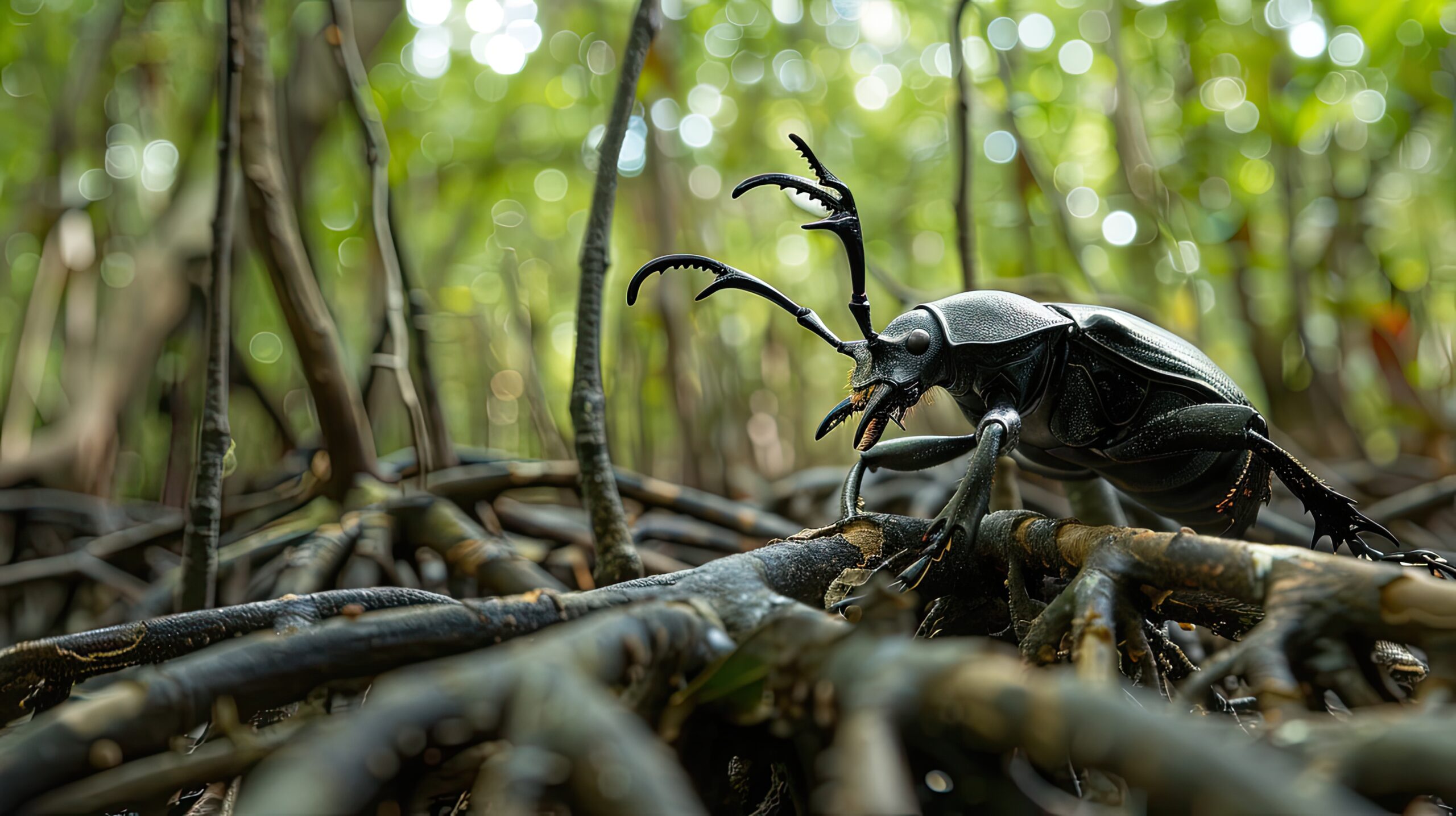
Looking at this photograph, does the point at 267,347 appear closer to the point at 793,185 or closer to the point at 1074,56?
the point at 1074,56

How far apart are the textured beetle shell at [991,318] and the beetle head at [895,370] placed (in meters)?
0.03

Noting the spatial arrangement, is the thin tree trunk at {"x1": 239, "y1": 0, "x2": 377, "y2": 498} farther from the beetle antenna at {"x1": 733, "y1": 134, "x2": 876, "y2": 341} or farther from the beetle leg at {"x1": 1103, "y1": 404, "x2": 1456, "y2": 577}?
the beetle leg at {"x1": 1103, "y1": 404, "x2": 1456, "y2": 577}

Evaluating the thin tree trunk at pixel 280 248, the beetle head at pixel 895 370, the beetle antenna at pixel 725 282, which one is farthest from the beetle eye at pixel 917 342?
the thin tree trunk at pixel 280 248

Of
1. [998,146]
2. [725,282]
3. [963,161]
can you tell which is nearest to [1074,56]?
[998,146]

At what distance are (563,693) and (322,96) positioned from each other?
4.32 m

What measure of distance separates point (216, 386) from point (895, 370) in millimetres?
1331

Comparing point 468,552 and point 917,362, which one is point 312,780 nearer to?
point 917,362

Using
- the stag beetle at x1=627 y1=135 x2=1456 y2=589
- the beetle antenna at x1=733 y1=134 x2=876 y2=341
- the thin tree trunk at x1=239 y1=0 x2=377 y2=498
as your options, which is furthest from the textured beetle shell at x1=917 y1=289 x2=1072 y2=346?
the thin tree trunk at x1=239 y1=0 x2=377 y2=498

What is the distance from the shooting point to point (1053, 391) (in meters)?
1.75

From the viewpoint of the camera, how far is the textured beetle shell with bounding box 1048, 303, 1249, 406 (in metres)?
1.71

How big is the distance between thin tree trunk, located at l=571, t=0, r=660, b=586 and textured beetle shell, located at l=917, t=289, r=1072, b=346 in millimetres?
662

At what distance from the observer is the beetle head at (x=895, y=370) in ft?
5.40

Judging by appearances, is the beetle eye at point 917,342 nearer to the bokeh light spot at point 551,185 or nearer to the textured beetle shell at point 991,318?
the textured beetle shell at point 991,318

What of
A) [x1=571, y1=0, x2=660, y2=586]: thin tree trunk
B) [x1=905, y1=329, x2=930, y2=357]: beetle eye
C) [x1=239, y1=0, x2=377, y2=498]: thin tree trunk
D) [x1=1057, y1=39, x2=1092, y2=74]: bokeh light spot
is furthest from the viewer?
[x1=1057, y1=39, x2=1092, y2=74]: bokeh light spot
